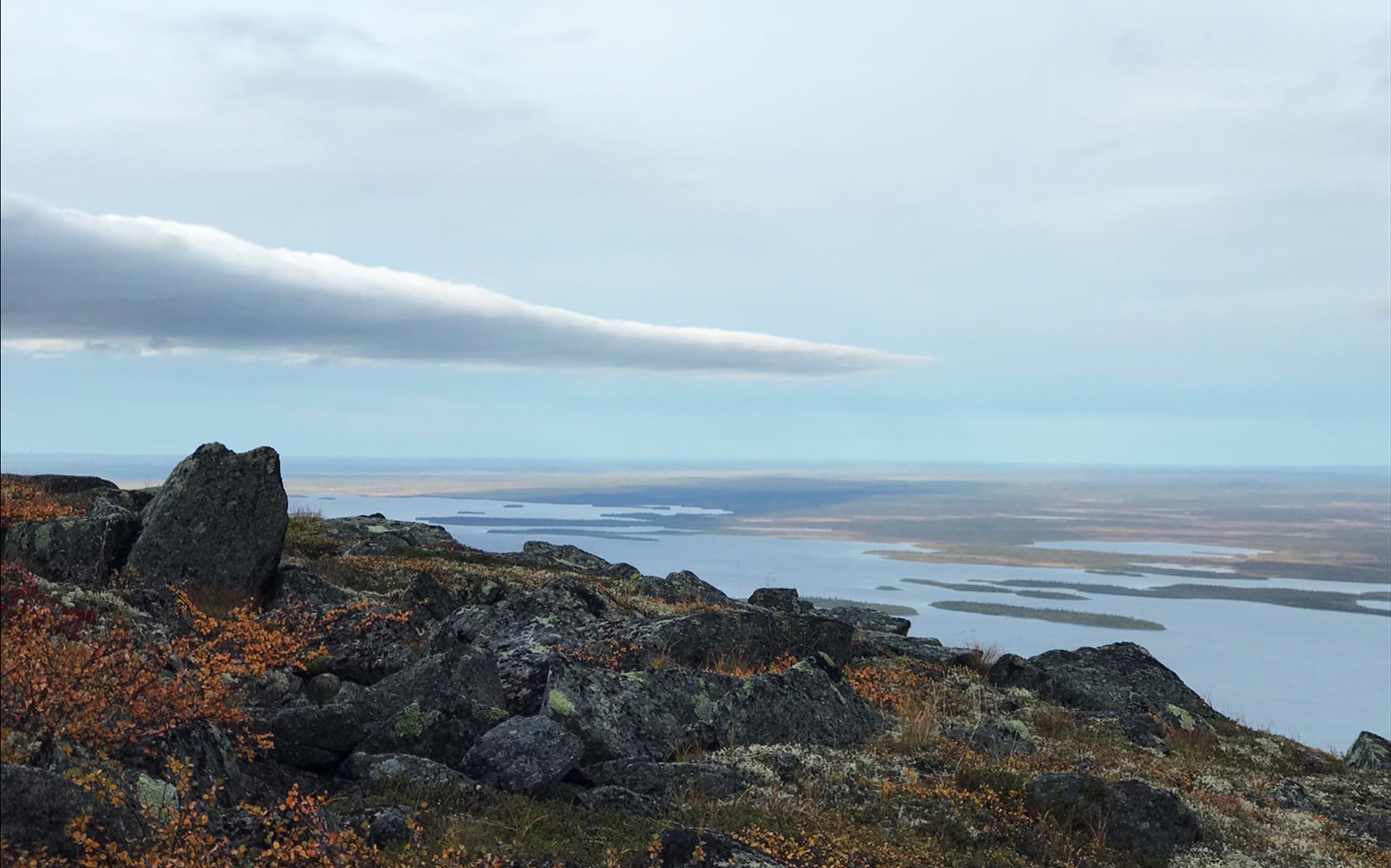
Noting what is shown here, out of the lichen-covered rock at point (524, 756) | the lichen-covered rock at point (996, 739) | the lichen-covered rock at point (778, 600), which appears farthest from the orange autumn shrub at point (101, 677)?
the lichen-covered rock at point (778, 600)

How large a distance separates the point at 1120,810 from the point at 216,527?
1862 cm

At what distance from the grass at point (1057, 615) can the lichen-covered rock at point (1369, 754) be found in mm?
134874

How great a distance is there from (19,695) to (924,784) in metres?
11.1

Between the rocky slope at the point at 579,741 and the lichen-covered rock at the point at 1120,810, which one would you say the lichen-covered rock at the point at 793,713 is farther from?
the lichen-covered rock at the point at 1120,810

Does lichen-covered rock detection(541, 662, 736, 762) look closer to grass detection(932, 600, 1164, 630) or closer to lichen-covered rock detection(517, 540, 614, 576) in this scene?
lichen-covered rock detection(517, 540, 614, 576)

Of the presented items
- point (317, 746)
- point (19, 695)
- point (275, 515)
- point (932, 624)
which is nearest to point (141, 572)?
point (275, 515)

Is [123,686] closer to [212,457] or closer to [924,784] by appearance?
[924,784]

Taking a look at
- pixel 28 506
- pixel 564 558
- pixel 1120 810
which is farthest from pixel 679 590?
pixel 1120 810

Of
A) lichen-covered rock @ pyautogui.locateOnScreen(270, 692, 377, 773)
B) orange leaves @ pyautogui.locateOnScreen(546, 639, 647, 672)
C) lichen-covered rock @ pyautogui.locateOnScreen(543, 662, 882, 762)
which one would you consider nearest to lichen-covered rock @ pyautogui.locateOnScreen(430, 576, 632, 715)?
orange leaves @ pyautogui.locateOnScreen(546, 639, 647, 672)

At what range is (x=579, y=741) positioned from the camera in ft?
37.2

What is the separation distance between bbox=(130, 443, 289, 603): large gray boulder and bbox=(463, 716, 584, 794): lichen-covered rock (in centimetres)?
1143

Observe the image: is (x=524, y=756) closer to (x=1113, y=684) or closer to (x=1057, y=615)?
(x=1113, y=684)

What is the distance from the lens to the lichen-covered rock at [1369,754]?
914 inches

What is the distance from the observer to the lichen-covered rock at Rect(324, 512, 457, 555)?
34.8 metres
